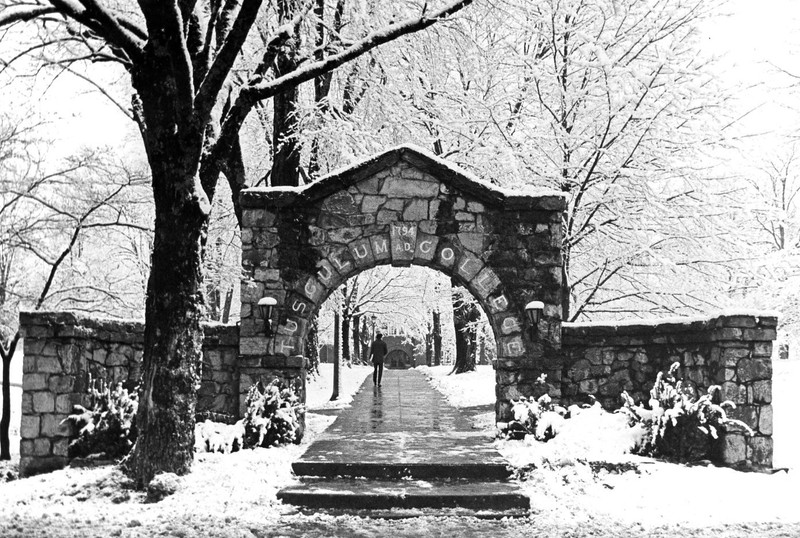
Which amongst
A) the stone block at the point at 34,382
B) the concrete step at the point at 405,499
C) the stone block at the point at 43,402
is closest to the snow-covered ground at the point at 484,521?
the concrete step at the point at 405,499

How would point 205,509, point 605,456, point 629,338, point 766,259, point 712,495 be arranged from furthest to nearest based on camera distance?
point 766,259, point 629,338, point 605,456, point 712,495, point 205,509

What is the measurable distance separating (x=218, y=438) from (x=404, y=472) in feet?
8.00

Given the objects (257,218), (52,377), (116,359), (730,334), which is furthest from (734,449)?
(52,377)

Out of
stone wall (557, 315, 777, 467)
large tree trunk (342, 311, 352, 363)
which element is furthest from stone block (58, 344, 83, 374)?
large tree trunk (342, 311, 352, 363)

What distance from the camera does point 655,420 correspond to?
29.8 ft

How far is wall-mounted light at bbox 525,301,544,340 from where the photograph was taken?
10.3 m

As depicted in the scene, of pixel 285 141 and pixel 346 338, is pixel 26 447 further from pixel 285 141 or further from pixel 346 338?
pixel 346 338

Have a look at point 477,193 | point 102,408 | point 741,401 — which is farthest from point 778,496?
point 102,408

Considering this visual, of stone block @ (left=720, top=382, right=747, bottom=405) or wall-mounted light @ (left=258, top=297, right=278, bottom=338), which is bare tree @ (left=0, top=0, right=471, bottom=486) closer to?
wall-mounted light @ (left=258, top=297, right=278, bottom=338)

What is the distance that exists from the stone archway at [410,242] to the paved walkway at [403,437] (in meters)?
1.01

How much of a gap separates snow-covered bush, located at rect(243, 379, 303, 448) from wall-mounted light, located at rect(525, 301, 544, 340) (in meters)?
3.34

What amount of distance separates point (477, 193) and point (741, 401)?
14.0 feet

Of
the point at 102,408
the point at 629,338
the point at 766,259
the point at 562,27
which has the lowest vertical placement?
the point at 102,408

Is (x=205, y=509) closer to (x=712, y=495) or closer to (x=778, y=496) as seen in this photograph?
(x=712, y=495)
